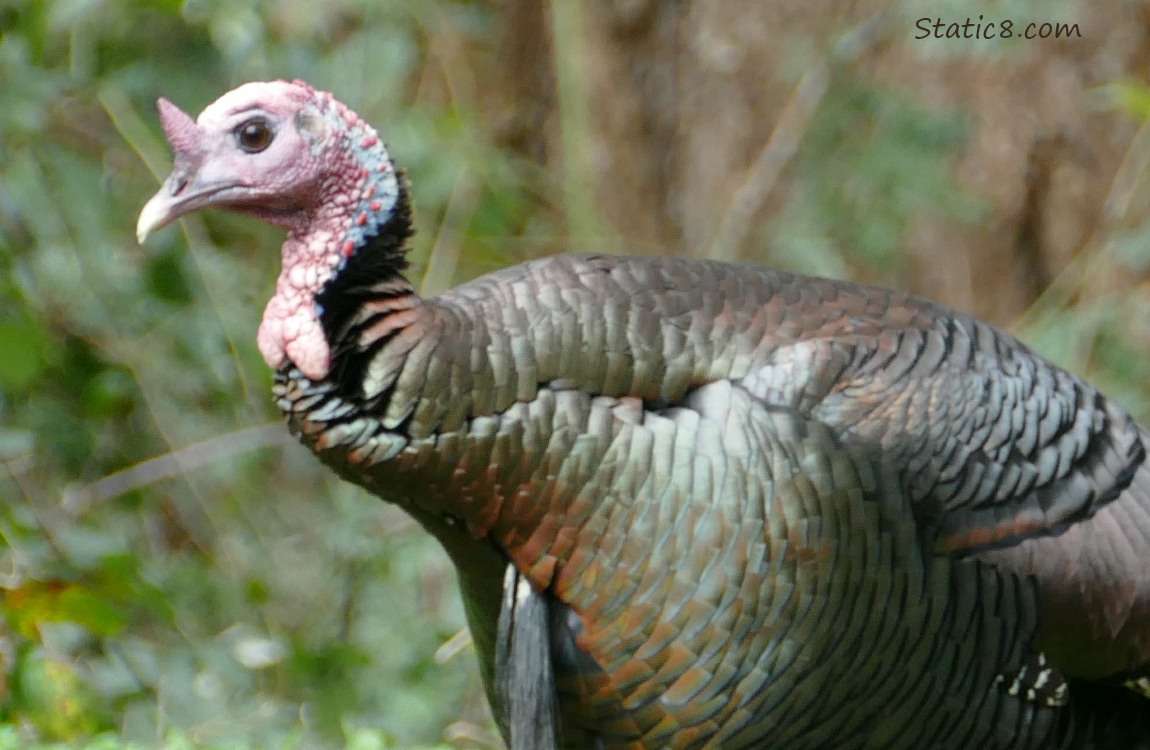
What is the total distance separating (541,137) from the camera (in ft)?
16.2

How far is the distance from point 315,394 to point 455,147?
6.78 feet

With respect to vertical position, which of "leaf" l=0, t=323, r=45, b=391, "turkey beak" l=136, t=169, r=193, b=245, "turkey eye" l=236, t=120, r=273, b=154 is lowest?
"leaf" l=0, t=323, r=45, b=391

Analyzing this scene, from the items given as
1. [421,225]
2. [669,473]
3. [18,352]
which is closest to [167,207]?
[669,473]

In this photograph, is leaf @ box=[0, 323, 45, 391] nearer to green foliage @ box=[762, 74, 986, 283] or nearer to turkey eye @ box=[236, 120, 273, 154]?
turkey eye @ box=[236, 120, 273, 154]

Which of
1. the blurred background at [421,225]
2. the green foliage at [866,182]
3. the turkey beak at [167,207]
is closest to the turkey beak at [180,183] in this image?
the turkey beak at [167,207]

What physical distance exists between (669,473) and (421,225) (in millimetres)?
2339

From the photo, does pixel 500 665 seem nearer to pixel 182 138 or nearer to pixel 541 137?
pixel 182 138

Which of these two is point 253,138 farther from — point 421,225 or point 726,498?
point 421,225

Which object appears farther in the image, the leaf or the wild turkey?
the leaf

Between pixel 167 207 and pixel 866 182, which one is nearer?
pixel 167 207

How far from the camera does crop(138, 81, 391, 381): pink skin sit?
7.29ft

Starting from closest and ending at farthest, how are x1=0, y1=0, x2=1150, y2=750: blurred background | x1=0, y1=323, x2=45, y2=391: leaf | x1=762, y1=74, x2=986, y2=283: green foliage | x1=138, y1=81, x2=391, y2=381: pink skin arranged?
1. x1=138, y1=81, x2=391, y2=381: pink skin
2. x1=0, y1=323, x2=45, y2=391: leaf
3. x1=0, y1=0, x2=1150, y2=750: blurred background
4. x1=762, y1=74, x2=986, y2=283: green foliage

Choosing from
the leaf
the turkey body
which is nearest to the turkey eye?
the turkey body

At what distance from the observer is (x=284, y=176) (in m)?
2.22
